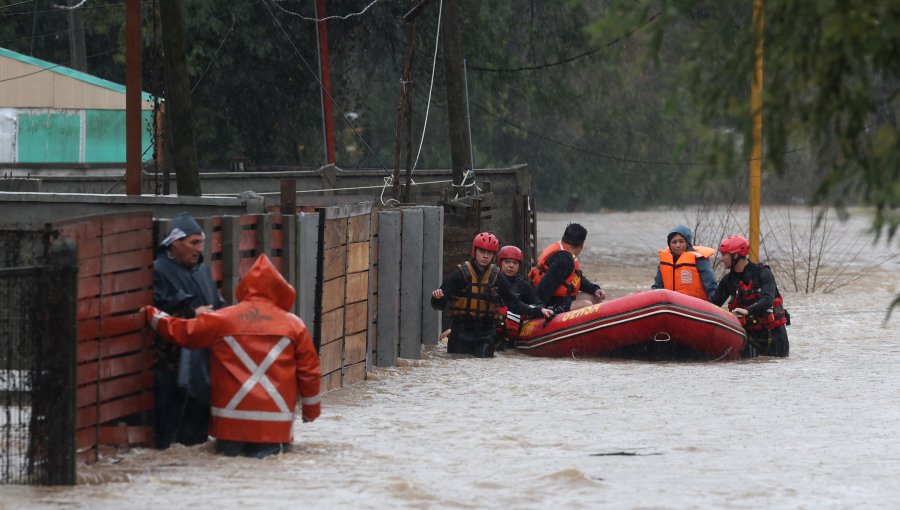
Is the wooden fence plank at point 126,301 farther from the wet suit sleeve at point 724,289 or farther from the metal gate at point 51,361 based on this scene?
the wet suit sleeve at point 724,289

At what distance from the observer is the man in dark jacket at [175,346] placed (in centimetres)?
884

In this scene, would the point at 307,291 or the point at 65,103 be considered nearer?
the point at 307,291

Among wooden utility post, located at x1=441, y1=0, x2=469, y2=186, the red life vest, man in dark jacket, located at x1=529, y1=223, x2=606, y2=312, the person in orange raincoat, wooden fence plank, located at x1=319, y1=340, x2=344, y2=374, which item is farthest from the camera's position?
wooden utility post, located at x1=441, y1=0, x2=469, y2=186

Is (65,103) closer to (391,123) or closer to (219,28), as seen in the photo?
(219,28)

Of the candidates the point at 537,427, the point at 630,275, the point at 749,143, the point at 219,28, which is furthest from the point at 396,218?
the point at 219,28

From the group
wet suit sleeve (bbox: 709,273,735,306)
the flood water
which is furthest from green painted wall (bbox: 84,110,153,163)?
wet suit sleeve (bbox: 709,273,735,306)

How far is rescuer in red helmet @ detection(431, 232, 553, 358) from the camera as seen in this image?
48.8 feet

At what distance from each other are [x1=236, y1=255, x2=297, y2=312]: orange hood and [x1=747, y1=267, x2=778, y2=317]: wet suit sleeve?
786cm

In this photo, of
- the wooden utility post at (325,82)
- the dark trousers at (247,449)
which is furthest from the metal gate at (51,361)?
the wooden utility post at (325,82)

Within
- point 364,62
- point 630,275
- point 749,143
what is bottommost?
point 630,275

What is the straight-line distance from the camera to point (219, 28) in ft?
113

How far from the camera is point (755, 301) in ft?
52.3

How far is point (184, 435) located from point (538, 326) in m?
Answer: 7.42

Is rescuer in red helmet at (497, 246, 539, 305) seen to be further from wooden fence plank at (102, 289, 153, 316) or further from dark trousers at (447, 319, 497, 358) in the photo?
wooden fence plank at (102, 289, 153, 316)
